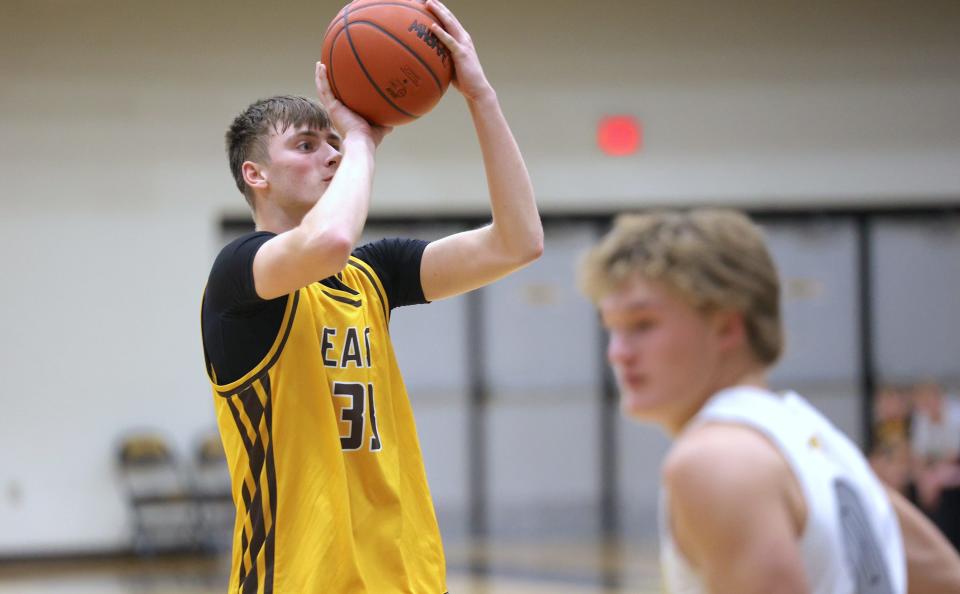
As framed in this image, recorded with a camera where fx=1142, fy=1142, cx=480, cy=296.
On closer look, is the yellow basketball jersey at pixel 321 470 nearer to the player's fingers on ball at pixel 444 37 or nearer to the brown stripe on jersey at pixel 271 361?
the brown stripe on jersey at pixel 271 361

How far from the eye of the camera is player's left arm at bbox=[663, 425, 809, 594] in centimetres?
128

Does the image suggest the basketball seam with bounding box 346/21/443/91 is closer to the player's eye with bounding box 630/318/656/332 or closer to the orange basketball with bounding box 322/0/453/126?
the orange basketball with bounding box 322/0/453/126

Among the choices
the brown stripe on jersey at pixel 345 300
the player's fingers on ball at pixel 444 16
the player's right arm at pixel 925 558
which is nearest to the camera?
the player's right arm at pixel 925 558

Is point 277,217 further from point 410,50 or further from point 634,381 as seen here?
point 634,381

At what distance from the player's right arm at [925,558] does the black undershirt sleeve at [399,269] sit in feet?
4.58

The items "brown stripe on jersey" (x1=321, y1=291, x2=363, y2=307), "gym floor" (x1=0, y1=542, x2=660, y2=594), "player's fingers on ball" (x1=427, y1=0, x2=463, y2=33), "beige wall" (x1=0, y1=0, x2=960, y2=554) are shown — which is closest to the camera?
"brown stripe on jersey" (x1=321, y1=291, x2=363, y2=307)

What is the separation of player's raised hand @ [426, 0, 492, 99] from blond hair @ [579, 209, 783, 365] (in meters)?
1.20

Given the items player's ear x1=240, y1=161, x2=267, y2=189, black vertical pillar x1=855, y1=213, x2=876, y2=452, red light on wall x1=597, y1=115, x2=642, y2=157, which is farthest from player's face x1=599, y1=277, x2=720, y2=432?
black vertical pillar x1=855, y1=213, x2=876, y2=452

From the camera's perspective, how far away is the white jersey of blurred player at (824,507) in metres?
1.36

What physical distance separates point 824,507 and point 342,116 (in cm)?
157

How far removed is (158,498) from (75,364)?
1.22 metres

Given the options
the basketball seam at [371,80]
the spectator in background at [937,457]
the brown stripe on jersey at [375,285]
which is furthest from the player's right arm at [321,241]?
the spectator in background at [937,457]

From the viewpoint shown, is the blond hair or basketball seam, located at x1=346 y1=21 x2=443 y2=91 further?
basketball seam, located at x1=346 y1=21 x2=443 y2=91

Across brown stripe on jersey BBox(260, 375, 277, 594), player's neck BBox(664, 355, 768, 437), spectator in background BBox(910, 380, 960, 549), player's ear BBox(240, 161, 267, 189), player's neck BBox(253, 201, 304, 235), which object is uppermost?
player's ear BBox(240, 161, 267, 189)
